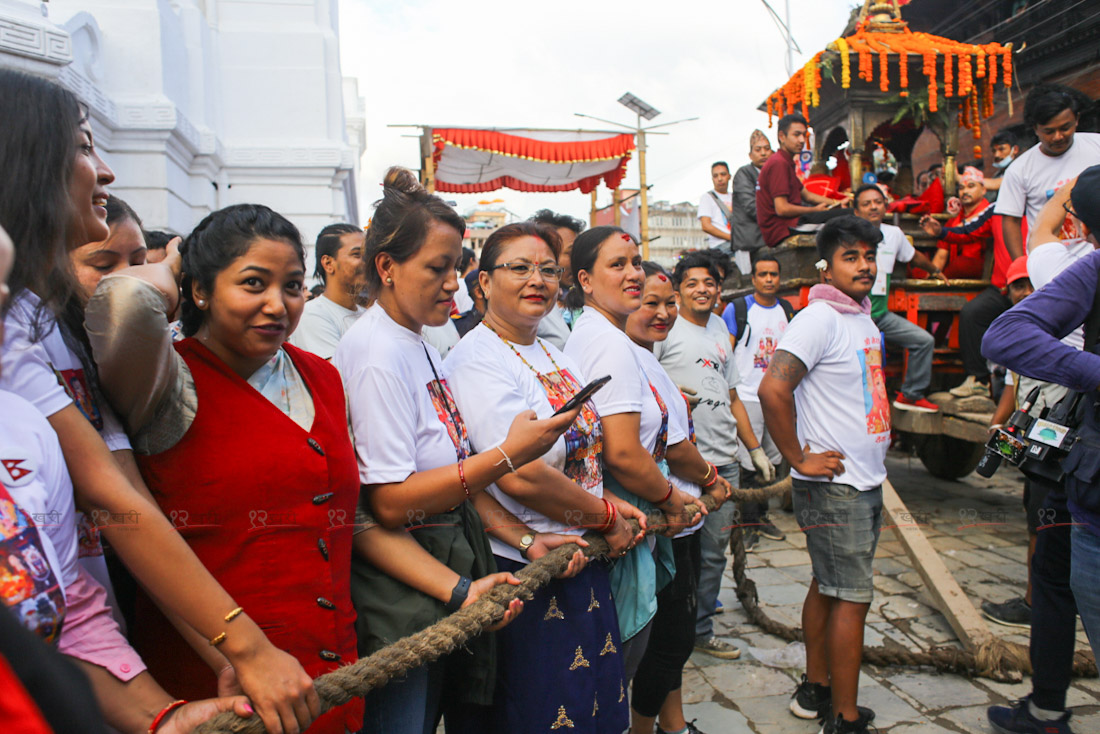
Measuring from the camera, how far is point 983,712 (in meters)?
3.04

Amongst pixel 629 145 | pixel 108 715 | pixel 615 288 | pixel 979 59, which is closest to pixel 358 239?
pixel 615 288

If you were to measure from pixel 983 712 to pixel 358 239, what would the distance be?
11.8 ft

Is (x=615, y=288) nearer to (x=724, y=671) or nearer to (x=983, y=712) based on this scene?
(x=724, y=671)

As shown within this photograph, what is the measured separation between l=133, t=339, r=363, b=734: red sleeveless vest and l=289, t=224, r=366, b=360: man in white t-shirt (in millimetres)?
1685

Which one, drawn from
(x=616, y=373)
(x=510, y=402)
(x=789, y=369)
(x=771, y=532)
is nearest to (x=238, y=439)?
(x=510, y=402)

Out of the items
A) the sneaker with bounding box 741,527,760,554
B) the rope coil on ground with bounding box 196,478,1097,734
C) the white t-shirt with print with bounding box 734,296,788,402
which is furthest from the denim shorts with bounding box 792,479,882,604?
the sneaker with bounding box 741,527,760,554

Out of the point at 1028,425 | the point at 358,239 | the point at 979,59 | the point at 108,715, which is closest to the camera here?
the point at 108,715

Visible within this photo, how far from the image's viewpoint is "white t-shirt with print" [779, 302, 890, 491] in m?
2.83

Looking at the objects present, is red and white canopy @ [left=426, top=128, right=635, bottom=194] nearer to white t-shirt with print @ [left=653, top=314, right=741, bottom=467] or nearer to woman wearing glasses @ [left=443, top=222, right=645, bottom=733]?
white t-shirt with print @ [left=653, top=314, right=741, bottom=467]

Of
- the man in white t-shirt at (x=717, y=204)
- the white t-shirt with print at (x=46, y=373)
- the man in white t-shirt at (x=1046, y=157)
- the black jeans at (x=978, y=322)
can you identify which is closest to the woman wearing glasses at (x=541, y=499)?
the white t-shirt with print at (x=46, y=373)

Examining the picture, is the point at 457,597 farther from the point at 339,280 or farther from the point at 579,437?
the point at 339,280

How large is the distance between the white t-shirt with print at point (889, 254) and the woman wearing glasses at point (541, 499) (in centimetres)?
419

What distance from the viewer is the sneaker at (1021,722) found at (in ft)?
8.79

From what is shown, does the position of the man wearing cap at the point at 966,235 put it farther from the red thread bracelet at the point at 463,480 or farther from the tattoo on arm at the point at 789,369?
the red thread bracelet at the point at 463,480
